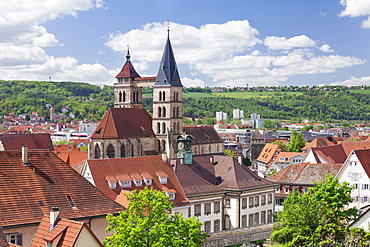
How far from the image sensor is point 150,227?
29.2 metres

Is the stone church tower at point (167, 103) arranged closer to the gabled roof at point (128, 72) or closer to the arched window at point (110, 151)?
the arched window at point (110, 151)

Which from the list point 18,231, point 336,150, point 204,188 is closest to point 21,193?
point 18,231

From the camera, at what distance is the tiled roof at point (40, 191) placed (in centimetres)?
3060

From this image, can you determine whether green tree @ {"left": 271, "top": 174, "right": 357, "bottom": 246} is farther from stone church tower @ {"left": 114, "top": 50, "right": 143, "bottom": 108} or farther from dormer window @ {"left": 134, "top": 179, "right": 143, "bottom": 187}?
stone church tower @ {"left": 114, "top": 50, "right": 143, "bottom": 108}

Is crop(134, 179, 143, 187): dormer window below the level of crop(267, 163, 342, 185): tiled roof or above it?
above

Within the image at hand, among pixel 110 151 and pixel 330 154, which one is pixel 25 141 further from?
pixel 330 154

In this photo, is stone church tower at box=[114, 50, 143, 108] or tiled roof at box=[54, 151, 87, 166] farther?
stone church tower at box=[114, 50, 143, 108]

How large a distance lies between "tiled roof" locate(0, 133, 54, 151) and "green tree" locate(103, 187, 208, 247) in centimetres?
5326

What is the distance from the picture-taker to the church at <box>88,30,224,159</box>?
82750 mm

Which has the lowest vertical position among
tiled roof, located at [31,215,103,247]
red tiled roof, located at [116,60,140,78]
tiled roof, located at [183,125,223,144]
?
tiled roof, located at [183,125,223,144]

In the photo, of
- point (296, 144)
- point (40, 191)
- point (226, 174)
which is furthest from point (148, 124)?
point (40, 191)

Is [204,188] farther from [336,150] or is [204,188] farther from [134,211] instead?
[336,150]

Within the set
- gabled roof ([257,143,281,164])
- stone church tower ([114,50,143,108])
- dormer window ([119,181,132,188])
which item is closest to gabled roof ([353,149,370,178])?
dormer window ([119,181,132,188])

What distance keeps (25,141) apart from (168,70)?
1029 inches
